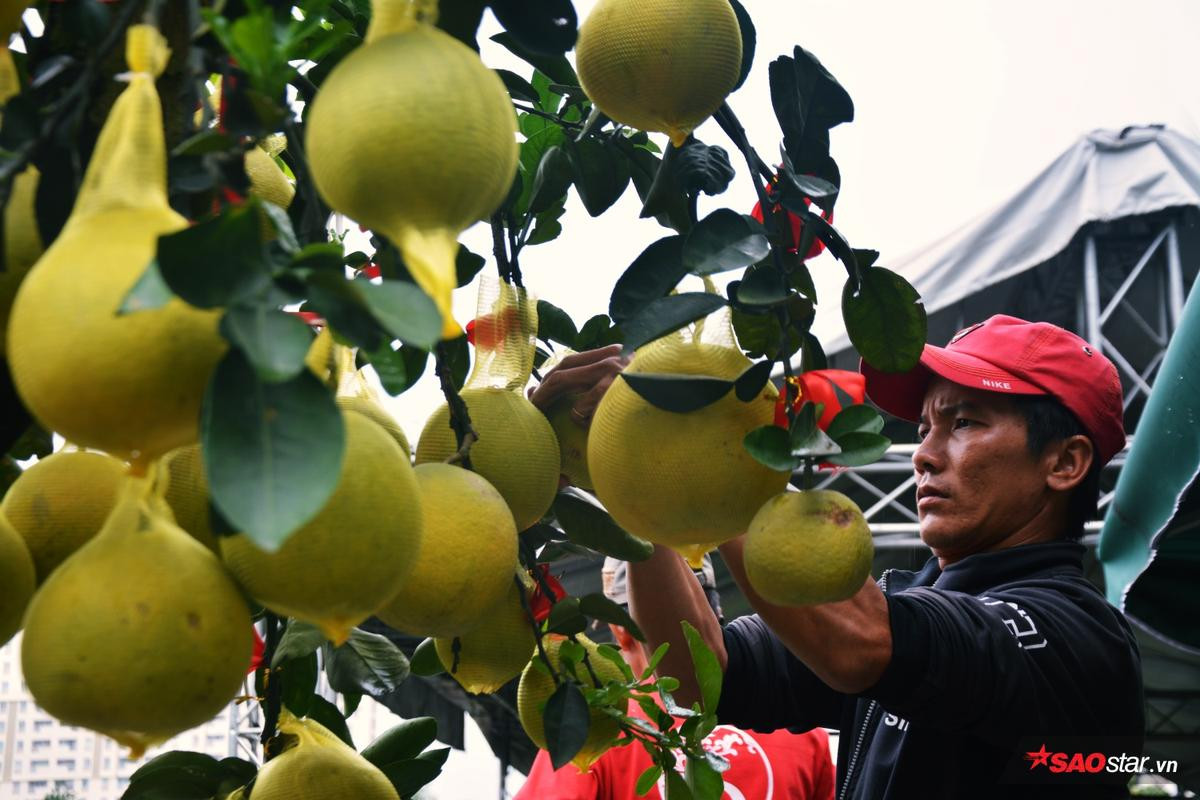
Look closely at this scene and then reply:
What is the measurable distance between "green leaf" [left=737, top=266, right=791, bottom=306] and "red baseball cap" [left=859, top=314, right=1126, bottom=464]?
945mm

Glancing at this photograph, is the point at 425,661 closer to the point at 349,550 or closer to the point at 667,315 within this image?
the point at 667,315

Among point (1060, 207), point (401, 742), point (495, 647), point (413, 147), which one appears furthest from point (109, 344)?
point (1060, 207)

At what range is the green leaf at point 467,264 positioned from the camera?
0.93 m

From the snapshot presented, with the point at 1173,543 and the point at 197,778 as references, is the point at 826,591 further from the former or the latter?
the point at 1173,543

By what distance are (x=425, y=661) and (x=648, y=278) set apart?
0.38m

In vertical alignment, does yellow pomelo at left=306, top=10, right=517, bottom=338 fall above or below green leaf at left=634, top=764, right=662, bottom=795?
above

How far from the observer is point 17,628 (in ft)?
1.79

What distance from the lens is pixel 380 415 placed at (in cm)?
72

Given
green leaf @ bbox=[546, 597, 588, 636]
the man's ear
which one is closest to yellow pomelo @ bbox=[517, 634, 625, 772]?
green leaf @ bbox=[546, 597, 588, 636]

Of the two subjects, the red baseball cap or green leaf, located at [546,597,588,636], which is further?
the red baseball cap

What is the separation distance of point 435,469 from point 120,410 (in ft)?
0.73

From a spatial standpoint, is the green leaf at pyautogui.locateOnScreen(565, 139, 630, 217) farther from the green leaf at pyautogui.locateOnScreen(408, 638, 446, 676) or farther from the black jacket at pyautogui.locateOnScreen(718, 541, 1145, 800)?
the black jacket at pyautogui.locateOnScreen(718, 541, 1145, 800)

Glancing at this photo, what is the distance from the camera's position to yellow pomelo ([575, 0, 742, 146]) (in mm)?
639

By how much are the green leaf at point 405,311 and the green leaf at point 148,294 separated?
0.20 feet
